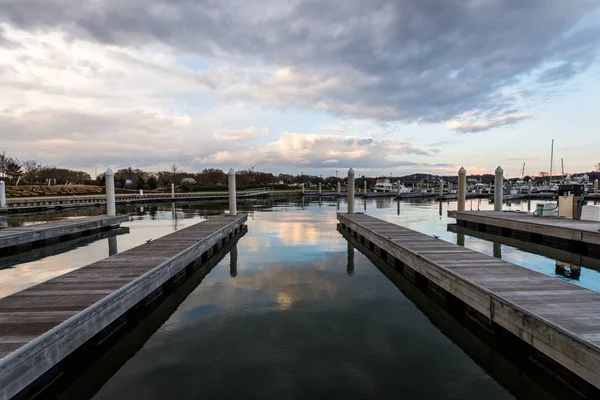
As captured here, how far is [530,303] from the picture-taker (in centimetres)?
466

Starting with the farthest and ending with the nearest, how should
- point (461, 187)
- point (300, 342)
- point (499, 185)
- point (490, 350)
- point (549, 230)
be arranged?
point (461, 187), point (499, 185), point (549, 230), point (300, 342), point (490, 350)

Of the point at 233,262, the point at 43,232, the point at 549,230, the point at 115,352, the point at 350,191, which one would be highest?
the point at 350,191

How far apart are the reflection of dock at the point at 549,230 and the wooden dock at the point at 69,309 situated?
1143 centimetres

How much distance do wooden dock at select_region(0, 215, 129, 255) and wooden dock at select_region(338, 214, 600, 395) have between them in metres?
12.6

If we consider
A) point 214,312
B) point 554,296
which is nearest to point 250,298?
point 214,312

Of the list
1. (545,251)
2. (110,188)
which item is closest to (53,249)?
(110,188)

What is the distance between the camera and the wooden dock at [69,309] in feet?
11.3

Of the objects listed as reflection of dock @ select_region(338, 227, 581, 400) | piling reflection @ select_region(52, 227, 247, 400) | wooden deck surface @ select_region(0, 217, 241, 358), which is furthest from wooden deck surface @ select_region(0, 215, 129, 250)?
reflection of dock @ select_region(338, 227, 581, 400)

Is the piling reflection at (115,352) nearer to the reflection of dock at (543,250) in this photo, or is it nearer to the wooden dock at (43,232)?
the wooden dock at (43,232)

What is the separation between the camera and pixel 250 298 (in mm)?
6820

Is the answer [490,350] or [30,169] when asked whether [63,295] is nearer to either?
[490,350]

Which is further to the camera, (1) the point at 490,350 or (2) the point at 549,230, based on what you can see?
(2) the point at 549,230

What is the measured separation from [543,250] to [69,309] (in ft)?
42.7

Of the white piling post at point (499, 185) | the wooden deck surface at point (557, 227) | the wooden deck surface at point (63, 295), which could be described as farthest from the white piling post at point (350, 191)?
the wooden deck surface at point (63, 295)
